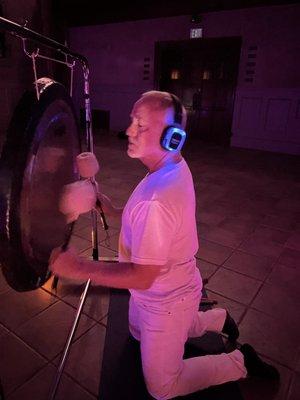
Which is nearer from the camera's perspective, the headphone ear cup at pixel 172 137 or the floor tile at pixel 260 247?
the headphone ear cup at pixel 172 137

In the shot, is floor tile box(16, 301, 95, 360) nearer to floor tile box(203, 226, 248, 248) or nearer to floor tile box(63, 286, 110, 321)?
floor tile box(63, 286, 110, 321)

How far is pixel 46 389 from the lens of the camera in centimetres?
175

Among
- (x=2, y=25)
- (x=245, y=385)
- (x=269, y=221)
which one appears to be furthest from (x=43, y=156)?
(x=269, y=221)

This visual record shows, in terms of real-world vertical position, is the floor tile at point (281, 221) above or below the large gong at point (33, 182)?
below

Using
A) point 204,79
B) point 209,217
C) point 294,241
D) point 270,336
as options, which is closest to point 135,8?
point 204,79

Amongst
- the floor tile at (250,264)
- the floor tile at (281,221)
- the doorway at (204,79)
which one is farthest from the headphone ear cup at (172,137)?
the doorway at (204,79)

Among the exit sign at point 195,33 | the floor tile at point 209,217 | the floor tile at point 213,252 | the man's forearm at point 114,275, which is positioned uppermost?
the exit sign at point 195,33

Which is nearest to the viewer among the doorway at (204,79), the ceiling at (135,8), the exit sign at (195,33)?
the ceiling at (135,8)

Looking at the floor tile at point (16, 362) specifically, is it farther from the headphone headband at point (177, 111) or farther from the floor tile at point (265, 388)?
the headphone headband at point (177, 111)

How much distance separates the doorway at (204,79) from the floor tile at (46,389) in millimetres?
8385

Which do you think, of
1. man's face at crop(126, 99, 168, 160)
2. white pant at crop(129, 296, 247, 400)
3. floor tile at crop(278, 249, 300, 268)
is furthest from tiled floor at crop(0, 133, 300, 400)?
man's face at crop(126, 99, 168, 160)

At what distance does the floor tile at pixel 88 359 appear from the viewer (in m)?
1.81

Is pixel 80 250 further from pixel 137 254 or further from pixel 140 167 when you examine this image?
pixel 140 167

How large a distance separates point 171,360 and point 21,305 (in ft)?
4.49
